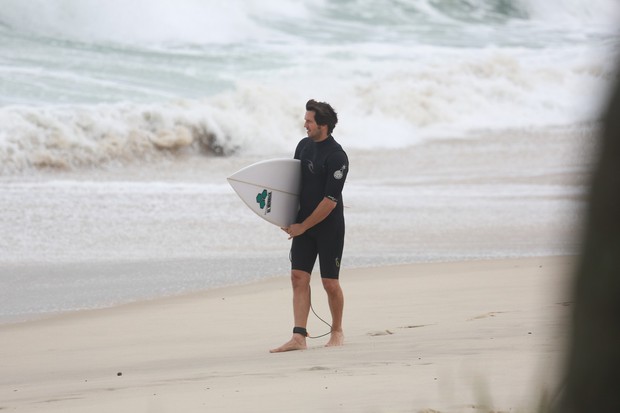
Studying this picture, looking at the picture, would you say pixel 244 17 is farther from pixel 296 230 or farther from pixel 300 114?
pixel 296 230

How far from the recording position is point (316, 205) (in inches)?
263

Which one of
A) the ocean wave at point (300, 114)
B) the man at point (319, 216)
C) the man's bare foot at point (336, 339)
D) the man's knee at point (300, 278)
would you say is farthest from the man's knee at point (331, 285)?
the ocean wave at point (300, 114)

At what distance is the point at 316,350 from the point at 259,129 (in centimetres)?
1726

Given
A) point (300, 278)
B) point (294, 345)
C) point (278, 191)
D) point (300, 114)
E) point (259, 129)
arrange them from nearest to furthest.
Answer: point (294, 345), point (300, 278), point (278, 191), point (259, 129), point (300, 114)

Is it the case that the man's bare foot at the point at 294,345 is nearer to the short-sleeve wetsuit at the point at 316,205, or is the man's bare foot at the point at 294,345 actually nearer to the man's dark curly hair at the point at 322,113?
the short-sleeve wetsuit at the point at 316,205

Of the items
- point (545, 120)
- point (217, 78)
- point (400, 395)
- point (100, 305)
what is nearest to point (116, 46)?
point (217, 78)

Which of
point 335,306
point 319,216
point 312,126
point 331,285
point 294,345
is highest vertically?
point 312,126

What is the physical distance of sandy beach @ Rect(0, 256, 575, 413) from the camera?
4.44 meters

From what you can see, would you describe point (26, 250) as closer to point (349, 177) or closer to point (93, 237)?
point (93, 237)

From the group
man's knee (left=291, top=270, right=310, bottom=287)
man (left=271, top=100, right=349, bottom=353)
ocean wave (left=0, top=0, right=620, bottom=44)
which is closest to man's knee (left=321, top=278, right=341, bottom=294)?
man (left=271, top=100, right=349, bottom=353)

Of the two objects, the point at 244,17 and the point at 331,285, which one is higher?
the point at 244,17

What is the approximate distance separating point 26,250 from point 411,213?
4.76 m

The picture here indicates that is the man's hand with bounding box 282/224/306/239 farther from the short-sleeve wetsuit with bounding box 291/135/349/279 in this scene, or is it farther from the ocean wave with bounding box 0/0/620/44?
the ocean wave with bounding box 0/0/620/44

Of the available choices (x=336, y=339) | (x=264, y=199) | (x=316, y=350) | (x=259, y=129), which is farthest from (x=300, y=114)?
(x=316, y=350)
